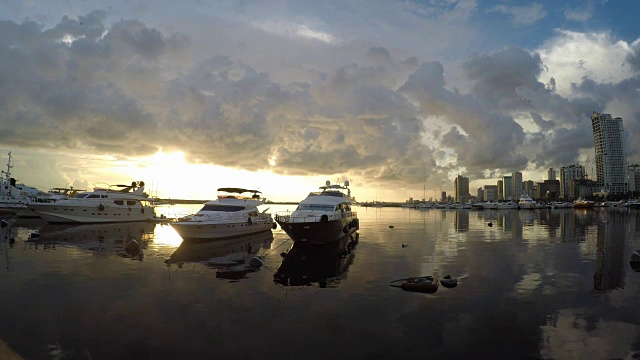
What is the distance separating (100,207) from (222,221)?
27.1 metres

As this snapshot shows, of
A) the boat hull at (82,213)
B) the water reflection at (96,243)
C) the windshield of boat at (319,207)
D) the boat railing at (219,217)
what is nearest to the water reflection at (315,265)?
the windshield of boat at (319,207)

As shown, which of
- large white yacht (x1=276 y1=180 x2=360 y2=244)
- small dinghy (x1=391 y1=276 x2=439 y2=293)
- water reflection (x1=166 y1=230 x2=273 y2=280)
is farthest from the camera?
large white yacht (x1=276 y1=180 x2=360 y2=244)

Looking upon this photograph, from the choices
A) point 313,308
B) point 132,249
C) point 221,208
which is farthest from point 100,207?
point 313,308

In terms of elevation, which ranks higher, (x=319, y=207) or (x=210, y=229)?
(x=319, y=207)

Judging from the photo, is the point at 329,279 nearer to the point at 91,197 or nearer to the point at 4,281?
the point at 4,281

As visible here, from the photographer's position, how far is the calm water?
1043 cm

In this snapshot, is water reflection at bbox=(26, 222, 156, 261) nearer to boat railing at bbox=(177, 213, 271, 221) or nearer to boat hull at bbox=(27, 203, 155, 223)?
boat railing at bbox=(177, 213, 271, 221)

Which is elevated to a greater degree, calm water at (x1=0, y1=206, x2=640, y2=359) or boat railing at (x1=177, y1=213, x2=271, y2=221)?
boat railing at (x1=177, y1=213, x2=271, y2=221)

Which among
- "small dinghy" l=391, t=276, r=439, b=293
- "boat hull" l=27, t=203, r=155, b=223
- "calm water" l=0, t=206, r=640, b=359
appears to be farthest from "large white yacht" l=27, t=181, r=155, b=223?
"small dinghy" l=391, t=276, r=439, b=293

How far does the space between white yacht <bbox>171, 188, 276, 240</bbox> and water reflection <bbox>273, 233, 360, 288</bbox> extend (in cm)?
718

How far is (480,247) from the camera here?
106 ft

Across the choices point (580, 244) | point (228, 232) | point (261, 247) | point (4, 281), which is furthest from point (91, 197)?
point (580, 244)

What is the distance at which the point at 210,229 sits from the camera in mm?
33094

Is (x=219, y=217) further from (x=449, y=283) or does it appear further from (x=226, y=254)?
(x=449, y=283)
